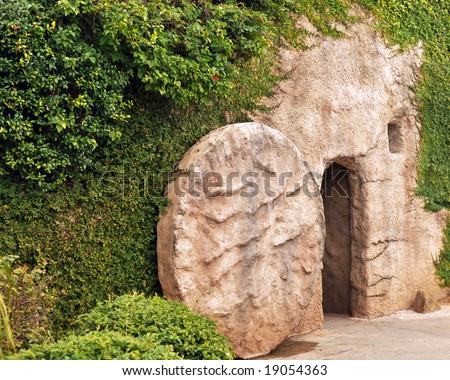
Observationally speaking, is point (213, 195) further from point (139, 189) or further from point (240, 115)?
point (240, 115)

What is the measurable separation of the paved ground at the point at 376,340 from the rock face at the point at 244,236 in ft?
1.38

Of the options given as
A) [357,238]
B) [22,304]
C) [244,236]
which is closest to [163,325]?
[22,304]

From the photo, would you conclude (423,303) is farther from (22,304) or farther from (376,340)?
(22,304)

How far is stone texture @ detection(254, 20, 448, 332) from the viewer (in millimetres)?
7859

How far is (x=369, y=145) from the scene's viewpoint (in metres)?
8.54

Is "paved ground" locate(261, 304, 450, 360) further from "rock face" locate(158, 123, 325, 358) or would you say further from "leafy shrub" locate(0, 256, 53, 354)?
"leafy shrub" locate(0, 256, 53, 354)

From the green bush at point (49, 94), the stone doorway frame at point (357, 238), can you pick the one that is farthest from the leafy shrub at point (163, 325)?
the stone doorway frame at point (357, 238)

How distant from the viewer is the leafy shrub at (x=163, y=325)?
5102 mm

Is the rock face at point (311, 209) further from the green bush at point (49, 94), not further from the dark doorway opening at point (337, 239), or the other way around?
the green bush at point (49, 94)

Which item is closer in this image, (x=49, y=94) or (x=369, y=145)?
(x=49, y=94)

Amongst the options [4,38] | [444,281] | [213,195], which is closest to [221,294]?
[213,195]

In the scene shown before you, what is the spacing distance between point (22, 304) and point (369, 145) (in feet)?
16.2

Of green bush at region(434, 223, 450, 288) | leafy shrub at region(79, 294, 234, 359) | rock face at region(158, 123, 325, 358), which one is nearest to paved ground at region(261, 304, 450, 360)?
rock face at region(158, 123, 325, 358)

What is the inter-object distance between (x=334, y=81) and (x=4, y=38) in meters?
4.14
